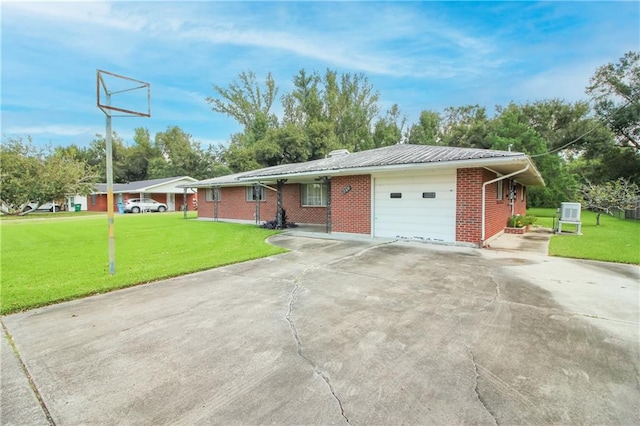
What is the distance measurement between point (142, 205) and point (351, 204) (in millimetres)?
28826

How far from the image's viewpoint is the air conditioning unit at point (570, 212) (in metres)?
11.5

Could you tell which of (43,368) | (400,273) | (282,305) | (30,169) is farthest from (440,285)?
(30,169)

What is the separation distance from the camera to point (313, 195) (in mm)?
15383

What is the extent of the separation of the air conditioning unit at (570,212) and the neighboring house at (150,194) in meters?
31.4

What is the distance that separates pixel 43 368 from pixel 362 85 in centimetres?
3625

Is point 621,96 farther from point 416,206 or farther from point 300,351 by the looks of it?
point 300,351

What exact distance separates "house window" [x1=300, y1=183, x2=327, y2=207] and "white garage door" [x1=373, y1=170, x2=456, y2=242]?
15.3ft

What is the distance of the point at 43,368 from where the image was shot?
2.70 metres

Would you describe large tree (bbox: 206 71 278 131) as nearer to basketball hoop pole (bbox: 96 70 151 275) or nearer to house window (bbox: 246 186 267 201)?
house window (bbox: 246 186 267 201)

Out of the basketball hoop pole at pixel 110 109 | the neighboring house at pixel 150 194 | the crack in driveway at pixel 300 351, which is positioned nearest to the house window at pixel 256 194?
the basketball hoop pole at pixel 110 109

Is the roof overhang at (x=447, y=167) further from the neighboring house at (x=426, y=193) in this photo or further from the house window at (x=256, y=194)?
the house window at (x=256, y=194)

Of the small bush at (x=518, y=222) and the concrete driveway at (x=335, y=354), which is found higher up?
the small bush at (x=518, y=222)

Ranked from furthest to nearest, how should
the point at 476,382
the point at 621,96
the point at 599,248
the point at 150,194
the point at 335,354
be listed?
the point at 150,194, the point at 621,96, the point at 599,248, the point at 335,354, the point at 476,382

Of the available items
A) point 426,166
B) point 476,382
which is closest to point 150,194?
point 426,166
